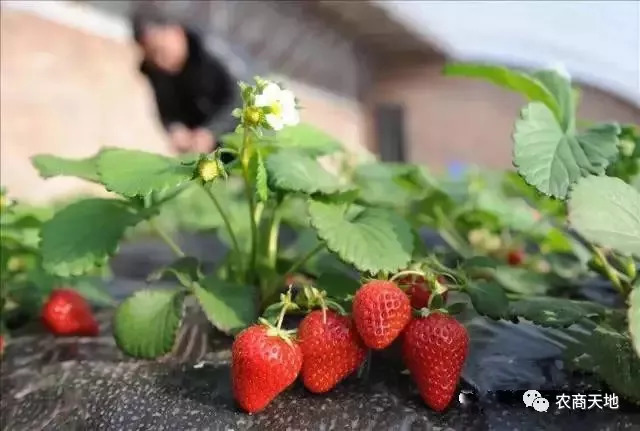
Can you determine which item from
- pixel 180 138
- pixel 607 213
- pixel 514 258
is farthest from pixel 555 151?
pixel 180 138

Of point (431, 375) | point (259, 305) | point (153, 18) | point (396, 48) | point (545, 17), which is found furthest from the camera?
point (153, 18)

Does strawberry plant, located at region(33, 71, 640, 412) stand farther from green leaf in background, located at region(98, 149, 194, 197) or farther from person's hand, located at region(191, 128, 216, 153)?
person's hand, located at region(191, 128, 216, 153)

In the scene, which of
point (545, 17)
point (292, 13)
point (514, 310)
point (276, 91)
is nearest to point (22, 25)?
point (292, 13)

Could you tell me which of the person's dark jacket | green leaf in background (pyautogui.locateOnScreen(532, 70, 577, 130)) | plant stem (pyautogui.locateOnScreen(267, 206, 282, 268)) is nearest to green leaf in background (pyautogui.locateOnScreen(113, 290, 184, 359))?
plant stem (pyautogui.locateOnScreen(267, 206, 282, 268))

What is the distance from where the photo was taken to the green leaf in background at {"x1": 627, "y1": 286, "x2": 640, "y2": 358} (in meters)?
0.50

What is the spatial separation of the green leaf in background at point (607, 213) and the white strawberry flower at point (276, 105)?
0.23 meters

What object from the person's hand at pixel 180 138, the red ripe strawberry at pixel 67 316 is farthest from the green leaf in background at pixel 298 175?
the person's hand at pixel 180 138

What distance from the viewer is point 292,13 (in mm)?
1555

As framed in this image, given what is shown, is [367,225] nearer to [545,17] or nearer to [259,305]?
[259,305]

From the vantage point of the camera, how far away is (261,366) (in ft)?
1.86

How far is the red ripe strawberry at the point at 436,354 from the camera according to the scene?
58cm

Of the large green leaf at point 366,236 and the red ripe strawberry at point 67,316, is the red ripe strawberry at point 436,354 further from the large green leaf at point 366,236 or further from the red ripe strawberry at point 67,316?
the red ripe strawberry at point 67,316

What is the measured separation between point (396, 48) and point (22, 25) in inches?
36.3

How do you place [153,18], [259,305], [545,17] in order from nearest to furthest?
[259,305], [545,17], [153,18]
